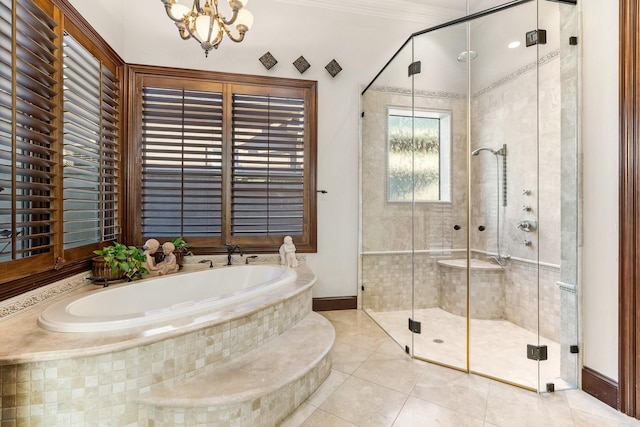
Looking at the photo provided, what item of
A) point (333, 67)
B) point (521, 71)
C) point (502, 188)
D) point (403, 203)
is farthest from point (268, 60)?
point (502, 188)

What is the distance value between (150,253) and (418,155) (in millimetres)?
2584

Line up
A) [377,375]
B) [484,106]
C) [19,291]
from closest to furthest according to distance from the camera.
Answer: [19,291] → [377,375] → [484,106]

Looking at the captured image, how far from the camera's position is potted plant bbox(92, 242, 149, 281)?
2230 mm

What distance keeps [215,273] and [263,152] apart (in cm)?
124

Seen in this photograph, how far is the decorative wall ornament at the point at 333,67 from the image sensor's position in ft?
10.5

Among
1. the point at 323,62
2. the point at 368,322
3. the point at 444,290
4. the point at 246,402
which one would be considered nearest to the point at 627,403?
the point at 444,290

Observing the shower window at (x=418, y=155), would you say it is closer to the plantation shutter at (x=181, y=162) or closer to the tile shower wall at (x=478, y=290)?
the tile shower wall at (x=478, y=290)

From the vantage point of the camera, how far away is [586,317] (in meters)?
1.87

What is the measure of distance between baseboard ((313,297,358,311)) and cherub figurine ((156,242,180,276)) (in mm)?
1409

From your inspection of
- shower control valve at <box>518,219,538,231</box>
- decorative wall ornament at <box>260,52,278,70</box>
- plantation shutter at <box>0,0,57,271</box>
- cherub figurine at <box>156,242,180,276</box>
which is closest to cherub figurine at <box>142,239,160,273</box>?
cherub figurine at <box>156,242,180,276</box>

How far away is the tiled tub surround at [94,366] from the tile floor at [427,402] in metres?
0.46

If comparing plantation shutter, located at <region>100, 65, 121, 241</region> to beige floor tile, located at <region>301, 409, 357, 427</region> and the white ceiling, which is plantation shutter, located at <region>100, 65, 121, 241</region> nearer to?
the white ceiling

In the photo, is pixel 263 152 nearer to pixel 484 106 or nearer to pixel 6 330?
pixel 484 106

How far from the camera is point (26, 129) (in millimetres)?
1609
